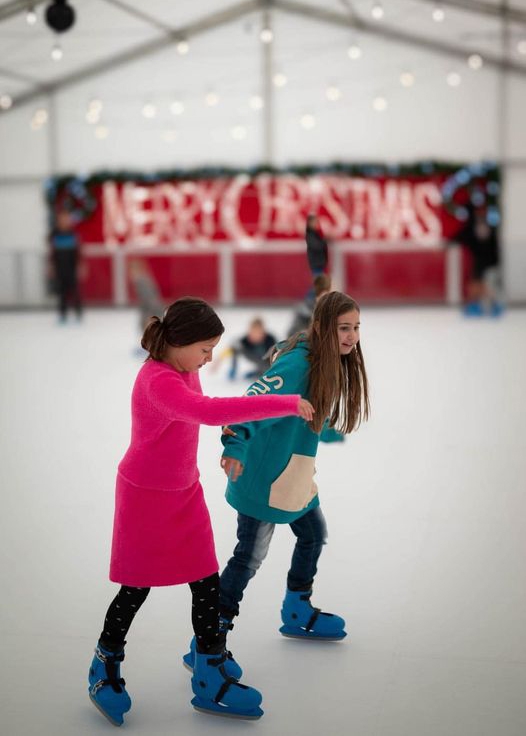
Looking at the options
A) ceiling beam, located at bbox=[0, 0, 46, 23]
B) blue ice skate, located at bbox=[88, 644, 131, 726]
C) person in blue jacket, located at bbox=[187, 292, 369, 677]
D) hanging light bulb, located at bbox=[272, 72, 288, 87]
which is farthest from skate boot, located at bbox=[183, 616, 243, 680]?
hanging light bulb, located at bbox=[272, 72, 288, 87]

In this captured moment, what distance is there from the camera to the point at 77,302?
12.4 metres

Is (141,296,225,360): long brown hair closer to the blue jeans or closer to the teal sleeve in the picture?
the teal sleeve

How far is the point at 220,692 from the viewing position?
6.82 ft

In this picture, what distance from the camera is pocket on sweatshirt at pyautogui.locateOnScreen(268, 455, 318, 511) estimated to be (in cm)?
224

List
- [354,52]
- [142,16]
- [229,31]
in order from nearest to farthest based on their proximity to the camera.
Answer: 1. [354,52]
2. [142,16]
3. [229,31]

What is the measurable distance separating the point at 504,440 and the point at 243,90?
1090cm

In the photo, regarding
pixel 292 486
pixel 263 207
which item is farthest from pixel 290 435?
pixel 263 207

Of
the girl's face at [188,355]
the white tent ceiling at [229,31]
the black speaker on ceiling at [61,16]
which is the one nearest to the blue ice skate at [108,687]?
the girl's face at [188,355]

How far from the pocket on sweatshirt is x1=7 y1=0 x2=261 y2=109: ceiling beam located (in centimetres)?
1331

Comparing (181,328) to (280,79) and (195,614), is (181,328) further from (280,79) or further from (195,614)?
(280,79)

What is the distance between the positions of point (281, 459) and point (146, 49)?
45.3 ft

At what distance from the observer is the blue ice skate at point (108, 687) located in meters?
2.05

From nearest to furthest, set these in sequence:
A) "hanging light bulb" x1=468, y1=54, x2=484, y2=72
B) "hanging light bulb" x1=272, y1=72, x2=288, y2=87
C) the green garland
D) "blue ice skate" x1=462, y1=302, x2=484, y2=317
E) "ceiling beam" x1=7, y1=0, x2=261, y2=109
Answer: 1. "blue ice skate" x1=462, y1=302, x2=484, y2=317
2. "hanging light bulb" x1=468, y1=54, x2=484, y2=72
3. "hanging light bulb" x1=272, y1=72, x2=288, y2=87
4. the green garland
5. "ceiling beam" x1=7, y1=0, x2=261, y2=109

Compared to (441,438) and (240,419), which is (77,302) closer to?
(441,438)
